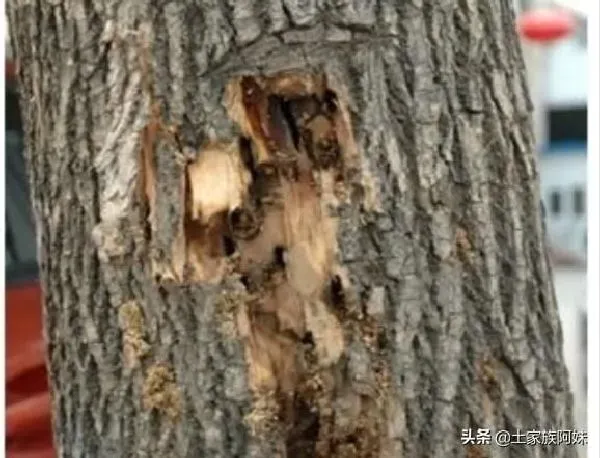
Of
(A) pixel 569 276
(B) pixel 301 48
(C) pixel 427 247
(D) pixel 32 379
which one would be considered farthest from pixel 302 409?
(D) pixel 32 379

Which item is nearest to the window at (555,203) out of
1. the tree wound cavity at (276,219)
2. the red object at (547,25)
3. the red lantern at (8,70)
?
the red object at (547,25)

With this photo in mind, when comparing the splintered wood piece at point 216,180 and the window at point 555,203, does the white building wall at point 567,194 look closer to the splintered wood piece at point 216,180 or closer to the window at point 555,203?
the window at point 555,203

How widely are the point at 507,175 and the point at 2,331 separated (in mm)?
856

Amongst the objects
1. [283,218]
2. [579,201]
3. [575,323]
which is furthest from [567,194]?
Result: [283,218]

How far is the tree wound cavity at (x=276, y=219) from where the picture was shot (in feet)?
2.65

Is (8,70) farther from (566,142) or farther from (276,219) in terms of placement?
(566,142)

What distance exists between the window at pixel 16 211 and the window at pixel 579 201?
766 millimetres

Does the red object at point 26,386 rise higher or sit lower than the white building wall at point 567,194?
lower

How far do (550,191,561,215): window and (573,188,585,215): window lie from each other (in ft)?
0.08

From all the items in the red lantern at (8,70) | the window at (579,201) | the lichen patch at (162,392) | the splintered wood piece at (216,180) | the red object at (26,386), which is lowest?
the red object at (26,386)

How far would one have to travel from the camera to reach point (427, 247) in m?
0.84

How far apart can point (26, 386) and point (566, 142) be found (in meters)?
0.88

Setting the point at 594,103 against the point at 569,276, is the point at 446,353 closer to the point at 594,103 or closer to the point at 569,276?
the point at 569,276

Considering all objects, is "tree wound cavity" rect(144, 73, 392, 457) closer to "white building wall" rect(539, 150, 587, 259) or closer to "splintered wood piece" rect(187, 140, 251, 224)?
"splintered wood piece" rect(187, 140, 251, 224)
